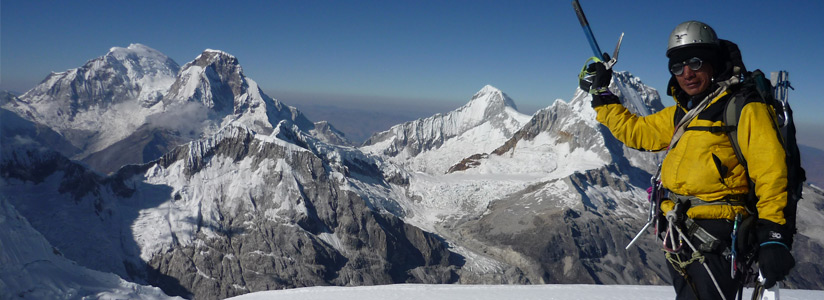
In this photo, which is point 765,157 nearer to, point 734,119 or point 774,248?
point 734,119

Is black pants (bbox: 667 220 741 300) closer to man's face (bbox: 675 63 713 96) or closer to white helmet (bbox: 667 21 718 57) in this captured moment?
man's face (bbox: 675 63 713 96)

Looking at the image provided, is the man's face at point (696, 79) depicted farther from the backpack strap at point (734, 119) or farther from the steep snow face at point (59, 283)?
the steep snow face at point (59, 283)

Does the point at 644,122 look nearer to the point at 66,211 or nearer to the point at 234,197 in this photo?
the point at 234,197

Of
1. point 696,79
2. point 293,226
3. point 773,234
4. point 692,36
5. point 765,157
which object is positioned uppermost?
point 692,36

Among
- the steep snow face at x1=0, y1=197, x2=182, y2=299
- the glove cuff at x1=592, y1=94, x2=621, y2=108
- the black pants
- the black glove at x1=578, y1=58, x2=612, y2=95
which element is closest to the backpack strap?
the black pants

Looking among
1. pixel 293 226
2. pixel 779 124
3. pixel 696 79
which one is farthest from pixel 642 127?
pixel 293 226

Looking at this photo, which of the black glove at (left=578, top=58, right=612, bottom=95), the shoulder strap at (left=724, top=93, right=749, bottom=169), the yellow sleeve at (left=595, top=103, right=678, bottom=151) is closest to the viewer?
the shoulder strap at (left=724, top=93, right=749, bottom=169)
